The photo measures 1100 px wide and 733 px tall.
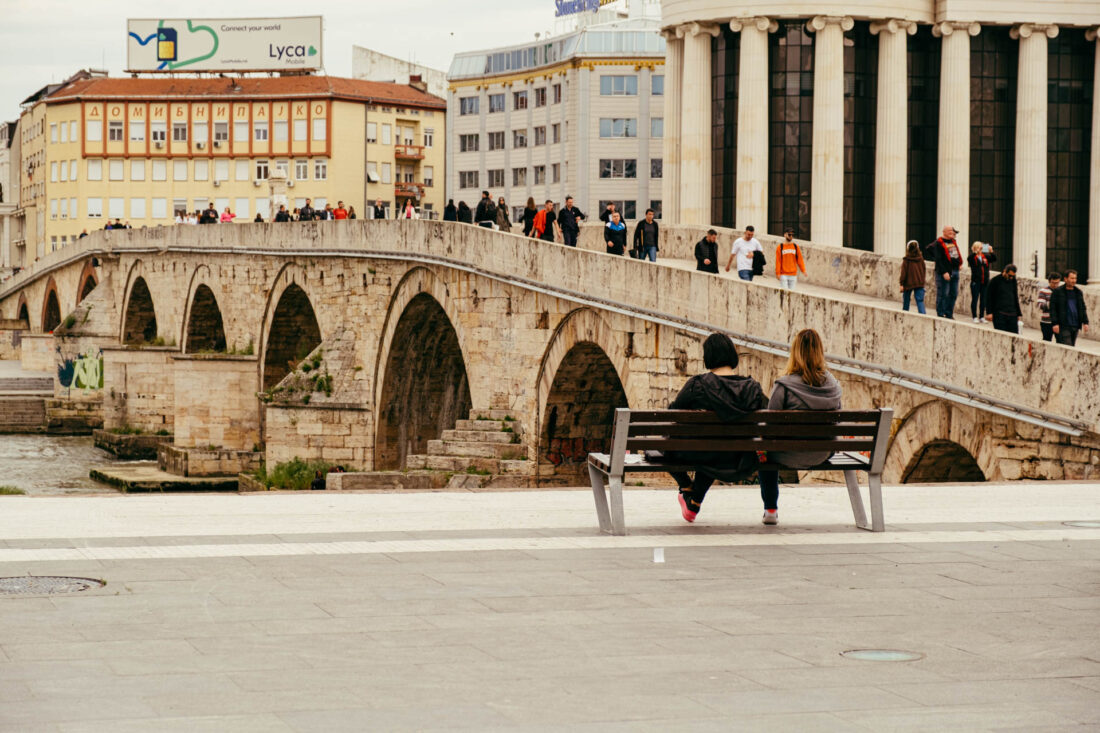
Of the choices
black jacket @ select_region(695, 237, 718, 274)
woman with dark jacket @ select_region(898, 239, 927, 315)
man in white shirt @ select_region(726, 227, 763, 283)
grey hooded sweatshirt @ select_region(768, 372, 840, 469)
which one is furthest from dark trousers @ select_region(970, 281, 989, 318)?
grey hooded sweatshirt @ select_region(768, 372, 840, 469)

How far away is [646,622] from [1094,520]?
155 inches

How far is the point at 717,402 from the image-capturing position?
8.65 m

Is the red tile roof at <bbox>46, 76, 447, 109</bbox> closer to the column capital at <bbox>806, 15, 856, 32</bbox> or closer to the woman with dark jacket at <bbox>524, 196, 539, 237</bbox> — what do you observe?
the column capital at <bbox>806, 15, 856, 32</bbox>

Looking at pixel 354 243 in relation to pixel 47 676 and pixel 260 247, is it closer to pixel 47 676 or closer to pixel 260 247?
pixel 260 247

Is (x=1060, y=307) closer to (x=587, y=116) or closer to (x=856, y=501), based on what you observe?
(x=856, y=501)

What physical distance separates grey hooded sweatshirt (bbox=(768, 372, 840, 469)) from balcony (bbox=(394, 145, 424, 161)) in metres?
79.2

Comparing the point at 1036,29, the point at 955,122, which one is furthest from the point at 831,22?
the point at 1036,29

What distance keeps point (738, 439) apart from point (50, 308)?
69628 mm

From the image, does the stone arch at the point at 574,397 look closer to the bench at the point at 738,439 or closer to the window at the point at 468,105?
the bench at the point at 738,439

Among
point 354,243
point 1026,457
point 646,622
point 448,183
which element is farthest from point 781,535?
point 448,183

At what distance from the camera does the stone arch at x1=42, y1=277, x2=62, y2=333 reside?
71.1m

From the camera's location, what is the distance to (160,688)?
497 centimetres

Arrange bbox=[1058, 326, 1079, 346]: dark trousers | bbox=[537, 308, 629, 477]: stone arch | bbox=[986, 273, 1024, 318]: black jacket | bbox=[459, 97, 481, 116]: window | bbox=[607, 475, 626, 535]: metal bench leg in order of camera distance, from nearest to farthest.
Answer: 1. bbox=[607, 475, 626, 535]: metal bench leg
2. bbox=[1058, 326, 1079, 346]: dark trousers
3. bbox=[986, 273, 1024, 318]: black jacket
4. bbox=[537, 308, 629, 477]: stone arch
5. bbox=[459, 97, 481, 116]: window

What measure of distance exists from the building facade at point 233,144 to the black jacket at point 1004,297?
6780 centimetres
